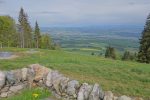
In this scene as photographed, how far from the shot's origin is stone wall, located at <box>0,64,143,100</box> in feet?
40.5

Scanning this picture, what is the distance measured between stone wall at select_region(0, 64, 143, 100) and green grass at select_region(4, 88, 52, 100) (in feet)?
1.51

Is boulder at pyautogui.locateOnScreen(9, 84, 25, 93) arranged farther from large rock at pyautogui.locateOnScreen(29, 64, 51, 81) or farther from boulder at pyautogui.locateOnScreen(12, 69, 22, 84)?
large rock at pyautogui.locateOnScreen(29, 64, 51, 81)

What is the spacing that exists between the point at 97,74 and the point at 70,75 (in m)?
2.31

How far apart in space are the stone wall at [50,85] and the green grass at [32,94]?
18.2 inches

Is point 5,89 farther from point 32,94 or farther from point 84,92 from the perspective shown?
point 84,92

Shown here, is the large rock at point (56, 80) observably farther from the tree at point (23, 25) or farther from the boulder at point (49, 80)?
the tree at point (23, 25)

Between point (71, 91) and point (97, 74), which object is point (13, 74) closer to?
point (71, 91)

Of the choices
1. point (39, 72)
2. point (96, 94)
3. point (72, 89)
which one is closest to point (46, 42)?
point (39, 72)

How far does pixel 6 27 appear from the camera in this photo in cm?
7219

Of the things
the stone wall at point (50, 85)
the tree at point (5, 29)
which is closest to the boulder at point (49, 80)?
the stone wall at point (50, 85)

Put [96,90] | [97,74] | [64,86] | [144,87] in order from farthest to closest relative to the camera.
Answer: [97,74]
[144,87]
[64,86]
[96,90]

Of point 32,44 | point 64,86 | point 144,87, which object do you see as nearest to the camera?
point 64,86

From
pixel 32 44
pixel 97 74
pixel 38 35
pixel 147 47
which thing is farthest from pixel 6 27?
pixel 97 74

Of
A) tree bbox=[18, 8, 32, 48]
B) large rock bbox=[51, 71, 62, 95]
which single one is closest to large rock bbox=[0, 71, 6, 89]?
large rock bbox=[51, 71, 62, 95]
